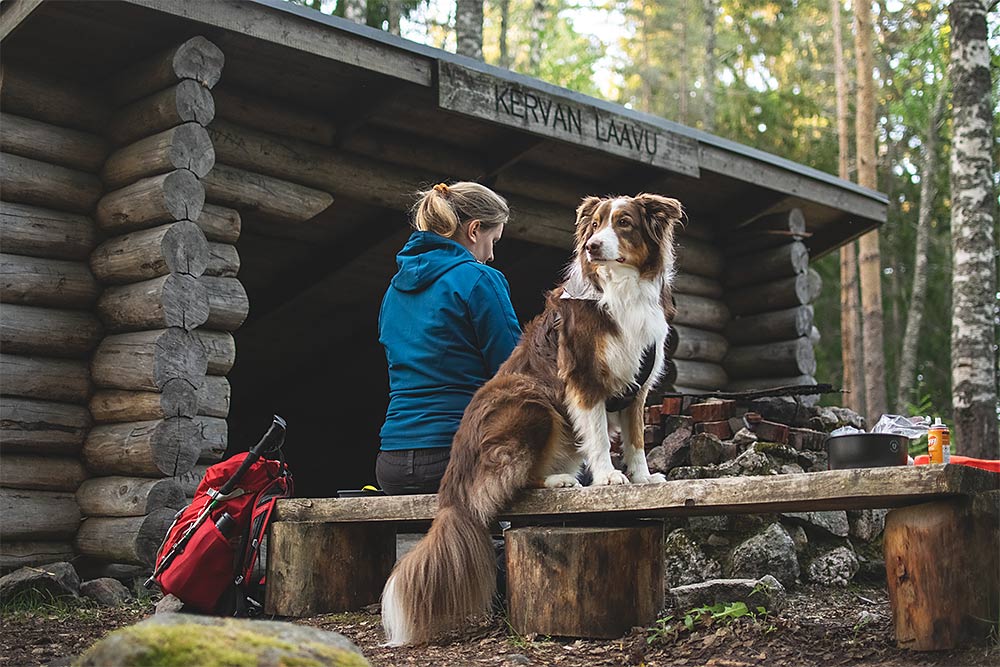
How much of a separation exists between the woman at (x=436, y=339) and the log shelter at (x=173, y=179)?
182 centimetres

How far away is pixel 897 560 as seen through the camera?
342cm

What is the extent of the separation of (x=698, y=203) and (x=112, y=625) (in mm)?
6742

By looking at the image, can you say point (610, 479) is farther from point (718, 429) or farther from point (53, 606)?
point (53, 606)

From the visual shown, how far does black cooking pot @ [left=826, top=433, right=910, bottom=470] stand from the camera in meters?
3.59

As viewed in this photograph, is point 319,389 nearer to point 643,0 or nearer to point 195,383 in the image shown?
point 195,383

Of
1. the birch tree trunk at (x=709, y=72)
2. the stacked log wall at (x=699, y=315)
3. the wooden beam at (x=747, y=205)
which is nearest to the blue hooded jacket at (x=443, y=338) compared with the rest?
the stacked log wall at (x=699, y=315)

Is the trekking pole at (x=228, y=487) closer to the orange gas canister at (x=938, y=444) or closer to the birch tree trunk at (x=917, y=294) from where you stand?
the orange gas canister at (x=938, y=444)

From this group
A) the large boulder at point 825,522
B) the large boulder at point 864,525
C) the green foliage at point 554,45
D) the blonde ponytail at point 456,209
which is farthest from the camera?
the green foliage at point 554,45

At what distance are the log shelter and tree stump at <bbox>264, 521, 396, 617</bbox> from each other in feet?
4.00

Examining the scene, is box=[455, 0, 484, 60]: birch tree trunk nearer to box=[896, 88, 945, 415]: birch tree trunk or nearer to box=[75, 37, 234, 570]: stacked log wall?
box=[75, 37, 234, 570]: stacked log wall

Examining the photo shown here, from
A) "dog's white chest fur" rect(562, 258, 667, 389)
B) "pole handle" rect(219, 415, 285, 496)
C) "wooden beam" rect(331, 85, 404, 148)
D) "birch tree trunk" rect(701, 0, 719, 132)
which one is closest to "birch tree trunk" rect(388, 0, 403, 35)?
"birch tree trunk" rect(701, 0, 719, 132)

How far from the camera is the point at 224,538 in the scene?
4723 millimetres

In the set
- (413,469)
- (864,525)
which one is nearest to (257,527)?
(413,469)

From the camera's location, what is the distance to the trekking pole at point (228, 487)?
465cm
